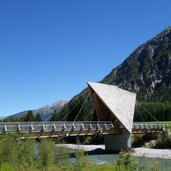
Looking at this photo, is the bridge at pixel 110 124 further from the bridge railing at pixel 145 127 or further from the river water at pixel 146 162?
the river water at pixel 146 162

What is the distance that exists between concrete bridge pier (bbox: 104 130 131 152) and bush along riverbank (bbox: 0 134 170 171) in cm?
3139

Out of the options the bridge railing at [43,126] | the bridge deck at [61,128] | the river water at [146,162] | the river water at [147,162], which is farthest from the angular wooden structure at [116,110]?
the river water at [147,162]

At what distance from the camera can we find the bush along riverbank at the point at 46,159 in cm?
1417

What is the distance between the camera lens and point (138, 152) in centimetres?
4850

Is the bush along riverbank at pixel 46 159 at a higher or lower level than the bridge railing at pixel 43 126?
lower

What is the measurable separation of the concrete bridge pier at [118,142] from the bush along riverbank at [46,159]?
31391 millimetres

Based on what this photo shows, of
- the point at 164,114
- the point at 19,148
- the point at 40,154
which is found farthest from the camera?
the point at 164,114

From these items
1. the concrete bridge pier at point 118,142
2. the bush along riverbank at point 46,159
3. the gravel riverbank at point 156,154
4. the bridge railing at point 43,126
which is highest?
the bridge railing at point 43,126

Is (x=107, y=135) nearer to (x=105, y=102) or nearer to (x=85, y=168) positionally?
(x=105, y=102)

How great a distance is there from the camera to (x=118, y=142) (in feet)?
168

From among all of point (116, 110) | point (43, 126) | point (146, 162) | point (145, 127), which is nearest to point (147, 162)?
point (146, 162)

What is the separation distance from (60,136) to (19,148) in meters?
22.6

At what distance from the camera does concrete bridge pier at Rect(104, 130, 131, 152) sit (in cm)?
5047

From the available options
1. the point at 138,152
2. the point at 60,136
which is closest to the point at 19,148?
the point at 60,136
